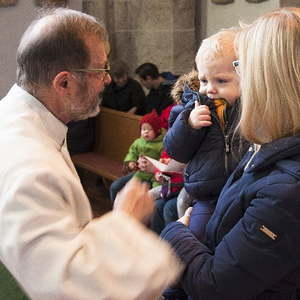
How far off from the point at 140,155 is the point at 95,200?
135cm

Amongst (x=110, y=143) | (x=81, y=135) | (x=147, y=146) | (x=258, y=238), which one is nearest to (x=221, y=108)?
(x=258, y=238)

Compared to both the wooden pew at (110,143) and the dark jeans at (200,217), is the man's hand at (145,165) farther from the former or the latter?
the dark jeans at (200,217)

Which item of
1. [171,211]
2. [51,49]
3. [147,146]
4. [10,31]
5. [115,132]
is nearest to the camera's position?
[51,49]

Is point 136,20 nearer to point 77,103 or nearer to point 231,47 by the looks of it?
point 231,47

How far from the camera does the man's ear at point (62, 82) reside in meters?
1.39

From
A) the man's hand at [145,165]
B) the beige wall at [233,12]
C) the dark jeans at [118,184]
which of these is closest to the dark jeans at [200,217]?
the man's hand at [145,165]

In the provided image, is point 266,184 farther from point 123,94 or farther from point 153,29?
point 153,29

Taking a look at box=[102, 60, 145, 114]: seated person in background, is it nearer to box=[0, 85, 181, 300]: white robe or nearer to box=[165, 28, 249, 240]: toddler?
A: box=[165, 28, 249, 240]: toddler

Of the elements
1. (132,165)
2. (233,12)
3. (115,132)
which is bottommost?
(115,132)

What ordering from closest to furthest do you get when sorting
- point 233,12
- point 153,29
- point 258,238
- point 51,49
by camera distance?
point 258,238
point 51,49
point 233,12
point 153,29

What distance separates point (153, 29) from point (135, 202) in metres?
4.85

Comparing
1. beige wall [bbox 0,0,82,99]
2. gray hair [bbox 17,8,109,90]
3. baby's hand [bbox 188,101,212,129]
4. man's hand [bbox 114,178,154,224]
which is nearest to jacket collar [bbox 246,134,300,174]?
man's hand [bbox 114,178,154,224]

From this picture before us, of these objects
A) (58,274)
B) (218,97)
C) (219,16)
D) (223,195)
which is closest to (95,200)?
(219,16)

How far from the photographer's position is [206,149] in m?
2.10
